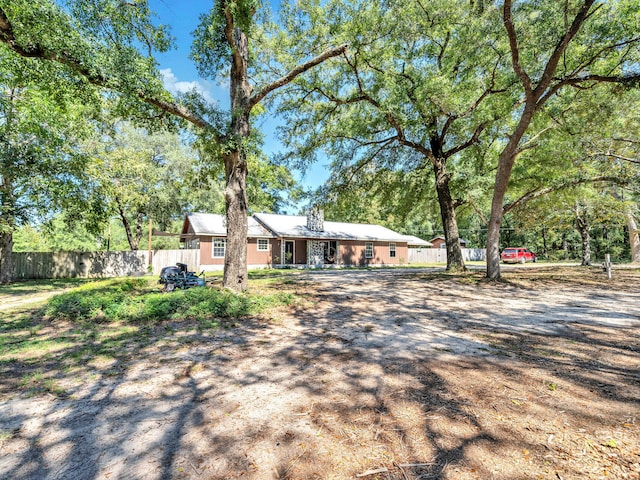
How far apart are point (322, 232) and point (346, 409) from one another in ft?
74.4

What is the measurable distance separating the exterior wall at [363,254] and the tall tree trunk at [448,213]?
12205 millimetres

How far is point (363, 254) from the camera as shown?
27531 millimetres

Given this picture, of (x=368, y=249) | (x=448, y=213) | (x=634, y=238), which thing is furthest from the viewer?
(x=368, y=249)

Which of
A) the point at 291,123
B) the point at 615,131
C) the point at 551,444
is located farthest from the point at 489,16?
the point at 551,444

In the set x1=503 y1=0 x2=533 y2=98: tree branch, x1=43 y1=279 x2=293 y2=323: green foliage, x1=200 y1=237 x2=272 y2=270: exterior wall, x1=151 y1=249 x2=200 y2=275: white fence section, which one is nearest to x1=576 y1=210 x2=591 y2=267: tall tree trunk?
x1=503 y1=0 x2=533 y2=98: tree branch

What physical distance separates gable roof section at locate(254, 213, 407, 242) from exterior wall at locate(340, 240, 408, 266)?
0.74m

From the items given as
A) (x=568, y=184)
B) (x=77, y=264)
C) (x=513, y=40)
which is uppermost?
(x=513, y=40)

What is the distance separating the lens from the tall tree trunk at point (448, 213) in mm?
14266

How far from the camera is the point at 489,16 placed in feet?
31.0

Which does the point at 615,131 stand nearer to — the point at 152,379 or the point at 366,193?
the point at 366,193

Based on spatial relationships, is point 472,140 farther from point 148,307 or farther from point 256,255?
point 256,255

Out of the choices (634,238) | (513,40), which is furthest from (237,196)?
(634,238)

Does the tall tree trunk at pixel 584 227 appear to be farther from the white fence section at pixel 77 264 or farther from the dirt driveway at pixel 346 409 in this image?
the white fence section at pixel 77 264

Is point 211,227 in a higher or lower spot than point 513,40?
lower
